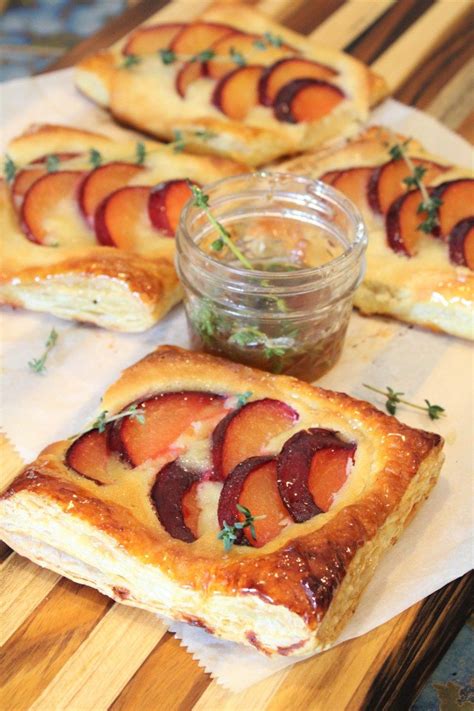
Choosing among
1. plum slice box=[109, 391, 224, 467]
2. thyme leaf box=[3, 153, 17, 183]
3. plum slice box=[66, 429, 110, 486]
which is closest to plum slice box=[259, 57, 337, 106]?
thyme leaf box=[3, 153, 17, 183]

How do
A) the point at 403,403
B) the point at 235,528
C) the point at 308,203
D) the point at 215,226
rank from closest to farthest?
the point at 235,528
the point at 215,226
the point at 403,403
the point at 308,203

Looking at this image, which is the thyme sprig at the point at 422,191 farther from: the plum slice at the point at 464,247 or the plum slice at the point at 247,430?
the plum slice at the point at 247,430

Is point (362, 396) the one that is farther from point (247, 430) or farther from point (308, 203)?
point (308, 203)

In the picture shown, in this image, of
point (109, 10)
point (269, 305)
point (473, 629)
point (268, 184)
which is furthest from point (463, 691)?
point (109, 10)

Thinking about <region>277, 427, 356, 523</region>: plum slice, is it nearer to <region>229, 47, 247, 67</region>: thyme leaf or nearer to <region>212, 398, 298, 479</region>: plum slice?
<region>212, 398, 298, 479</region>: plum slice

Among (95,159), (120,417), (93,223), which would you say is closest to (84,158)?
(95,159)
